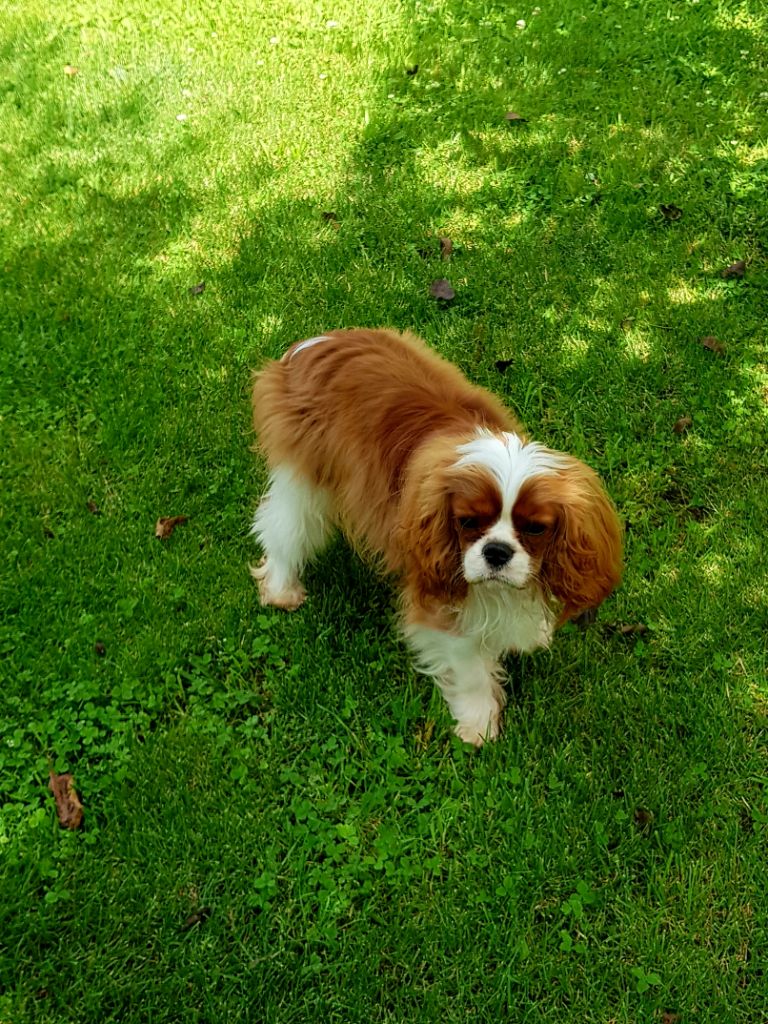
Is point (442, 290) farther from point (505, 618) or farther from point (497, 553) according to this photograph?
point (497, 553)

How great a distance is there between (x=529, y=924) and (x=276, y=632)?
1.55 metres

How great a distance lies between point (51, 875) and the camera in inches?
118

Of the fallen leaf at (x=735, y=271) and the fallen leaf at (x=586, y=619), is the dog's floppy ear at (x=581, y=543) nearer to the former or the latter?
the fallen leaf at (x=586, y=619)

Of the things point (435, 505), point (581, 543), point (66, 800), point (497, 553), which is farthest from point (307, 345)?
point (66, 800)

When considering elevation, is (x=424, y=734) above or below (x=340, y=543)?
below

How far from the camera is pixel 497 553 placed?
2.74m

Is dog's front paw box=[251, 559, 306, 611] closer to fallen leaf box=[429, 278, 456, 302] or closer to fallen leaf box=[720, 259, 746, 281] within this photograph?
fallen leaf box=[429, 278, 456, 302]

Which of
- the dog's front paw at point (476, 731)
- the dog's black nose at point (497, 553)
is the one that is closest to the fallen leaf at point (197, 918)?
the dog's front paw at point (476, 731)

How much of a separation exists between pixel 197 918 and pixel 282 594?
1.37 meters

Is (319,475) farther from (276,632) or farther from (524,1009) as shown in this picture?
(524,1009)

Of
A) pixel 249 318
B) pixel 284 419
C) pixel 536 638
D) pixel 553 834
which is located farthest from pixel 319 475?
pixel 249 318

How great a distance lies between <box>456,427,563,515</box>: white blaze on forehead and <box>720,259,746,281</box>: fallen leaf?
9.67 feet

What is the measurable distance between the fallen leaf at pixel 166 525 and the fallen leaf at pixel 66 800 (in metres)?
1.21

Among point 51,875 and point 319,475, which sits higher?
point 319,475
